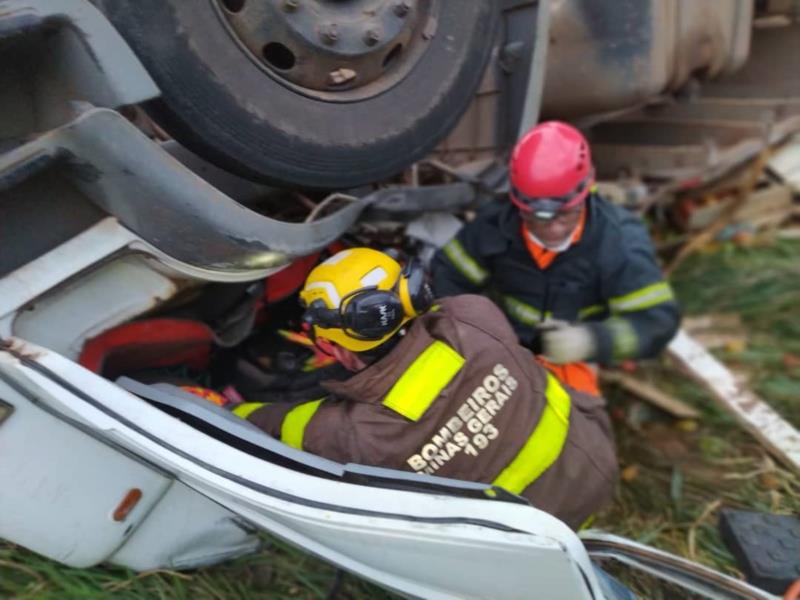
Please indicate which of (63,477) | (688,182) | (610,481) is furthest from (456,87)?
(688,182)

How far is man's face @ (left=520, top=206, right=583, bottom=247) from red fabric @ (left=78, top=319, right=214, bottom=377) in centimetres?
97

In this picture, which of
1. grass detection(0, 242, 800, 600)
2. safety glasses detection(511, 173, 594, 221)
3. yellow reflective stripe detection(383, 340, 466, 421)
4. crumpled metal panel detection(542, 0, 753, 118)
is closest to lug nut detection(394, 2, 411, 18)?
safety glasses detection(511, 173, 594, 221)

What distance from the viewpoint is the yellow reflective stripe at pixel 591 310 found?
8.27 ft

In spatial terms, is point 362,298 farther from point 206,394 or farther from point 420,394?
point 206,394

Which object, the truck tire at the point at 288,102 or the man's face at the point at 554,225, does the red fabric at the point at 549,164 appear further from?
the truck tire at the point at 288,102

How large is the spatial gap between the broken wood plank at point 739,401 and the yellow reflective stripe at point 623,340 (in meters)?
0.50

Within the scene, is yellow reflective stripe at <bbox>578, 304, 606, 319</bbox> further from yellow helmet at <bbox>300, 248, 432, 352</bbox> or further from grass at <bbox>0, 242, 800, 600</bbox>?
yellow helmet at <bbox>300, 248, 432, 352</bbox>

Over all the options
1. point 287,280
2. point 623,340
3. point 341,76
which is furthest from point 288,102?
point 623,340

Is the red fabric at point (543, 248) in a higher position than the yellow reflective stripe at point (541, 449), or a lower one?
higher

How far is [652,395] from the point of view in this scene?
9.37ft

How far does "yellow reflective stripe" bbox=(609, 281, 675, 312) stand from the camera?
92.0 inches

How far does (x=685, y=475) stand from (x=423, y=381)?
127 centimetres


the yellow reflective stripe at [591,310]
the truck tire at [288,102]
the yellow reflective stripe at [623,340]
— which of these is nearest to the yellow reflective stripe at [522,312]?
the yellow reflective stripe at [591,310]

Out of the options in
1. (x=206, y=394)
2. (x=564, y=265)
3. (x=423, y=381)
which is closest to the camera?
(x=423, y=381)
